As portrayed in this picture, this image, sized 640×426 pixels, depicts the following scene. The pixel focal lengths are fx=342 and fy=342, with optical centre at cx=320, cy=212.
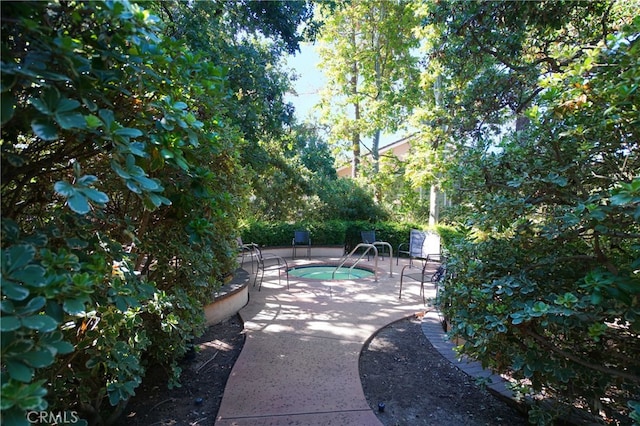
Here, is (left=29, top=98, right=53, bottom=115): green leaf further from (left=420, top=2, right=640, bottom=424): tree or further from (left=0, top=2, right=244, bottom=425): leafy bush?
(left=420, top=2, right=640, bottom=424): tree

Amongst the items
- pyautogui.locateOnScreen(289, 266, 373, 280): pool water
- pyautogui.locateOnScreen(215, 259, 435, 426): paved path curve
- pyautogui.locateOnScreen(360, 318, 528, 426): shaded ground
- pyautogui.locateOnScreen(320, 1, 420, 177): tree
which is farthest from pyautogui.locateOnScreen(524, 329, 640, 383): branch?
pyautogui.locateOnScreen(320, 1, 420, 177): tree

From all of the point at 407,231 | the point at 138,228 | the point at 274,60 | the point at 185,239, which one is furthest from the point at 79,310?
the point at 407,231

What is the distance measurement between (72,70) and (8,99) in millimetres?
170

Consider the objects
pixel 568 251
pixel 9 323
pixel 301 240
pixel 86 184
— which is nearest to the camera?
pixel 9 323

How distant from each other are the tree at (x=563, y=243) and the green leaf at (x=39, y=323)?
1.96 meters

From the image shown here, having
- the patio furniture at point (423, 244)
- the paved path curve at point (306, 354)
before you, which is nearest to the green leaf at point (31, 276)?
the paved path curve at point (306, 354)

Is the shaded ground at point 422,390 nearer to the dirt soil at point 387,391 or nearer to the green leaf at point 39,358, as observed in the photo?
the dirt soil at point 387,391

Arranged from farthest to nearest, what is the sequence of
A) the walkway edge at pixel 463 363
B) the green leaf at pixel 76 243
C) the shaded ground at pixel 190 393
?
the walkway edge at pixel 463 363
the shaded ground at pixel 190 393
the green leaf at pixel 76 243

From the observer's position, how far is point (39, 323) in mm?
778

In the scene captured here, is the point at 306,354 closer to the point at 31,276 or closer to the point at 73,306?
the point at 73,306

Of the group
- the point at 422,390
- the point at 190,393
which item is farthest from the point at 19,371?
the point at 422,390

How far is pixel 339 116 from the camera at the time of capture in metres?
17.9

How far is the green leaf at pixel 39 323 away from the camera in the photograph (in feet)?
2.50

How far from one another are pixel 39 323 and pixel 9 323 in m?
0.06
